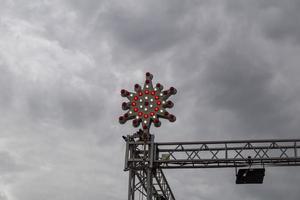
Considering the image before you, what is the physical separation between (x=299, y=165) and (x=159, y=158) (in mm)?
7948

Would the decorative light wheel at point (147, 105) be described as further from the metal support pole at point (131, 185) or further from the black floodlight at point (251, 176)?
the black floodlight at point (251, 176)

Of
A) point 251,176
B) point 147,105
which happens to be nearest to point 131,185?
point 147,105

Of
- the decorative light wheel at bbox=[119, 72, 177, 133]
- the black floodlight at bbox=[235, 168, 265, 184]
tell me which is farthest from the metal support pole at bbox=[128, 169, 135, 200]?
the black floodlight at bbox=[235, 168, 265, 184]

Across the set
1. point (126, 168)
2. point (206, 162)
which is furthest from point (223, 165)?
point (126, 168)

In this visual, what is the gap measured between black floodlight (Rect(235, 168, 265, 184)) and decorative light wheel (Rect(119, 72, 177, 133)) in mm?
4970

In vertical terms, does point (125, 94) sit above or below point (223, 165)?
above

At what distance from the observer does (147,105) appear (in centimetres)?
3017

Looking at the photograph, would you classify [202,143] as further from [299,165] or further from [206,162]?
[299,165]

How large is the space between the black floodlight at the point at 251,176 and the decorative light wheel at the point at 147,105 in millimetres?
4970

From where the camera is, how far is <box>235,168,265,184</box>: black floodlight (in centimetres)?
2889

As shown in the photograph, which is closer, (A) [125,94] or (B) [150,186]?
(B) [150,186]

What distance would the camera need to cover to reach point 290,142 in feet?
94.8

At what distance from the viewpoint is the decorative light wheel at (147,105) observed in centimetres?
2984

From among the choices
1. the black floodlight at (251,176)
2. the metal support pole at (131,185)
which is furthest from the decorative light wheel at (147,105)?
the black floodlight at (251,176)
